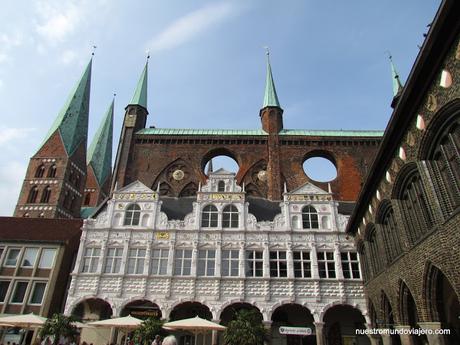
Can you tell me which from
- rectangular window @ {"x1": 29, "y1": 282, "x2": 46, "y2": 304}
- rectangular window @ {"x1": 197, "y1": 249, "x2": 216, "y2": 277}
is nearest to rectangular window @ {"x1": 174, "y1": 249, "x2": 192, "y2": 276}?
rectangular window @ {"x1": 197, "y1": 249, "x2": 216, "y2": 277}

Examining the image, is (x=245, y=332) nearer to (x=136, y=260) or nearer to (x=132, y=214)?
(x=136, y=260)

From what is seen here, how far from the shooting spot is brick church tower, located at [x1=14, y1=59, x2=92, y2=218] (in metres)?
50.5

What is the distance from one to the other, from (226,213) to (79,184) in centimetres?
4061

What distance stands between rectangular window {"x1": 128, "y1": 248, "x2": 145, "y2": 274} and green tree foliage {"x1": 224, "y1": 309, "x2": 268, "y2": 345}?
28.2ft

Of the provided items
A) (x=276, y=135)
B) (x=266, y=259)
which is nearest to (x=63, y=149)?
(x=276, y=135)

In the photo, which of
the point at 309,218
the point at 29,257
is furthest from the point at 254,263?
the point at 29,257

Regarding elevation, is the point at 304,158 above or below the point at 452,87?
above

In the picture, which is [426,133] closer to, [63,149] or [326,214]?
[326,214]

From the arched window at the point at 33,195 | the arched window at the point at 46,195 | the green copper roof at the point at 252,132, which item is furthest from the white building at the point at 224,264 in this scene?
the arched window at the point at 33,195

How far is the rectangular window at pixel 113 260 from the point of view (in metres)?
23.6

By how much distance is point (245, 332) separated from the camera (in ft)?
55.7

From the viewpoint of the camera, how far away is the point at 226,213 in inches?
1005

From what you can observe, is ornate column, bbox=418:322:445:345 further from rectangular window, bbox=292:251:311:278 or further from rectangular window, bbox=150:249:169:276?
rectangular window, bbox=150:249:169:276

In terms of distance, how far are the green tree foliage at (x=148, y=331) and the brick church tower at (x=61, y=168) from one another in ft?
119
